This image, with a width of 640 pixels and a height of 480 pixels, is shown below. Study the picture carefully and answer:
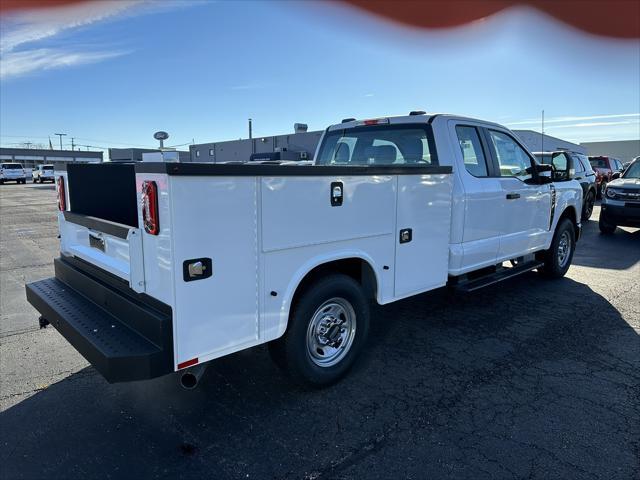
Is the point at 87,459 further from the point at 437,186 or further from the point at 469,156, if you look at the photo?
the point at 469,156

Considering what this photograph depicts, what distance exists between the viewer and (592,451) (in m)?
2.90

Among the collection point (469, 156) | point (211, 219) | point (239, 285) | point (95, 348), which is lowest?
point (95, 348)

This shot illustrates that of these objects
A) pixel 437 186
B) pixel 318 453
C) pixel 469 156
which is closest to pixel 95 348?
pixel 318 453

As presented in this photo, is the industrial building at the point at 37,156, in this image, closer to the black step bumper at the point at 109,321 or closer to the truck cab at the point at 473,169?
the truck cab at the point at 473,169

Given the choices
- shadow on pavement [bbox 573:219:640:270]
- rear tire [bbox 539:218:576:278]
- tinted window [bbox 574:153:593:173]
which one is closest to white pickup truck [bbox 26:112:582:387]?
rear tire [bbox 539:218:576:278]

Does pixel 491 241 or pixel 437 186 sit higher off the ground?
pixel 437 186

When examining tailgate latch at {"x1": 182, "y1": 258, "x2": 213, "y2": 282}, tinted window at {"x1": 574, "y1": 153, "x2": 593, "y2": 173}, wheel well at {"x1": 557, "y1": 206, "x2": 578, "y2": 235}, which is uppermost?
tinted window at {"x1": 574, "y1": 153, "x2": 593, "y2": 173}

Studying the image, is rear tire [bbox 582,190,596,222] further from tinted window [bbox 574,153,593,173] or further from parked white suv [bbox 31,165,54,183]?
parked white suv [bbox 31,165,54,183]

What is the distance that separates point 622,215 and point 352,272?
1023 cm

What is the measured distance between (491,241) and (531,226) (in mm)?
1148

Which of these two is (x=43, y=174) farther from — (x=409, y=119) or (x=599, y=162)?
(x=409, y=119)

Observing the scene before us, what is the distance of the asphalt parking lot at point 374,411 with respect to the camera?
2758 mm

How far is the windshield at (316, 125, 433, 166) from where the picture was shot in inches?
188

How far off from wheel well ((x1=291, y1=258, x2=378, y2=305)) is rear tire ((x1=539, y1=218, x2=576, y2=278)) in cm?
404
